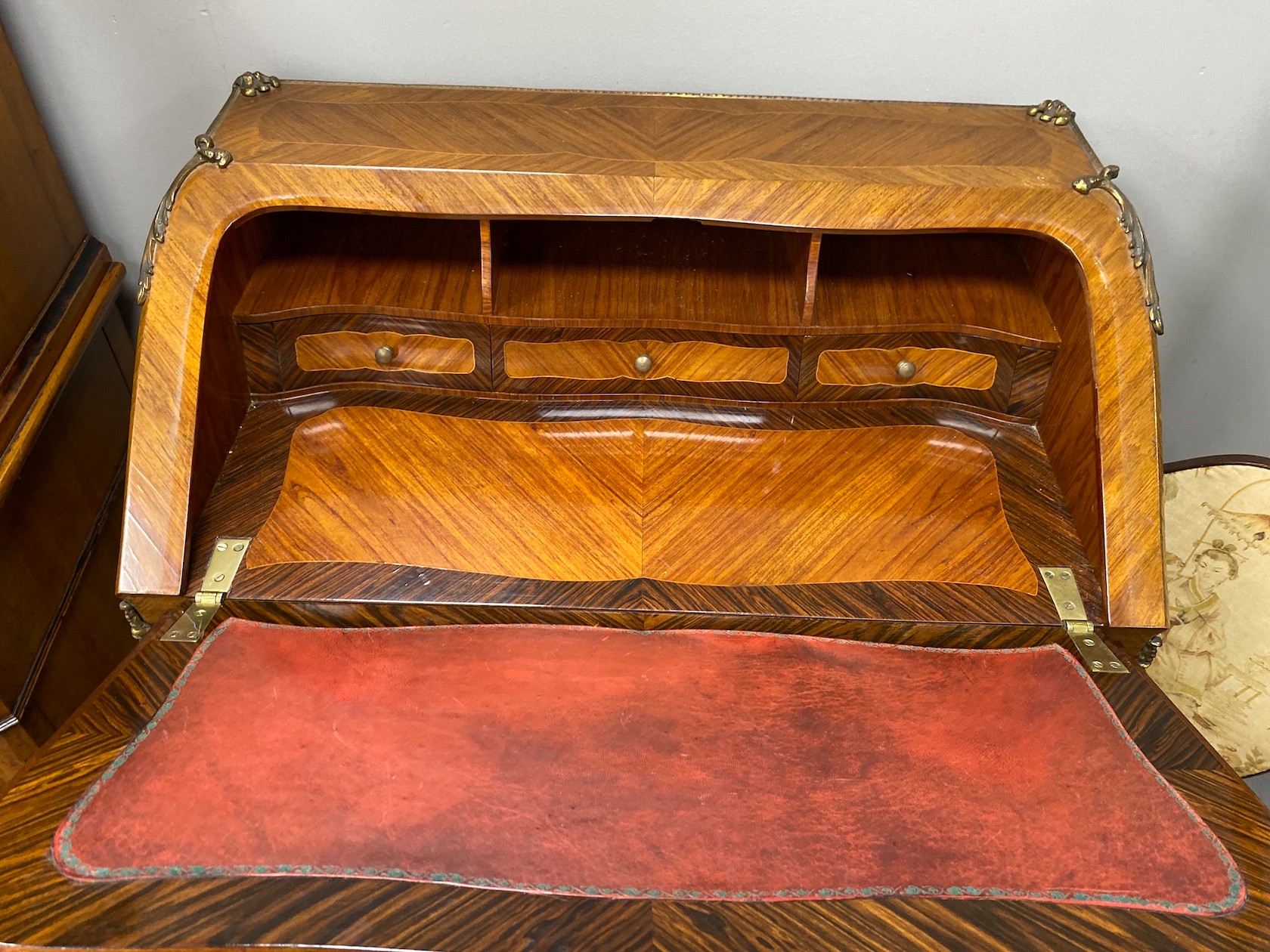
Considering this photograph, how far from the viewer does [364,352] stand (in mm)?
1390

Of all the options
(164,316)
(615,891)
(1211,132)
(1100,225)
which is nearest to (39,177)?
(164,316)

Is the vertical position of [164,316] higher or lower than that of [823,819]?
higher

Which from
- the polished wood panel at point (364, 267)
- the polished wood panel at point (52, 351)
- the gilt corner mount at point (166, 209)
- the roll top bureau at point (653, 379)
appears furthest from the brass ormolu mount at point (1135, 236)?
the polished wood panel at point (52, 351)

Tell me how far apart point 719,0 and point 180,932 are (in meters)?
1.44

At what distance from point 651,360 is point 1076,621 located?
2.12 ft

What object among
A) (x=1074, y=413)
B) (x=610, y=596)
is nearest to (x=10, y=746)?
(x=610, y=596)

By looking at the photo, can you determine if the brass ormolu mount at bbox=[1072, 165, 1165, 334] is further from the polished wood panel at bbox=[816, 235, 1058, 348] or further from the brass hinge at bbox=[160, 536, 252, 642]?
the brass hinge at bbox=[160, 536, 252, 642]

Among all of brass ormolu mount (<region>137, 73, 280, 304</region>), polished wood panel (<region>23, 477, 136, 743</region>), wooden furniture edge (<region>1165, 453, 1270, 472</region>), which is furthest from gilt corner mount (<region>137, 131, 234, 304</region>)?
wooden furniture edge (<region>1165, 453, 1270, 472</region>)

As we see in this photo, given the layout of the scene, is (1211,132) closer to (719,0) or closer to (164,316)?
(719,0)

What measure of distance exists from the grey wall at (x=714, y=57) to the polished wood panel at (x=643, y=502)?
2.08ft

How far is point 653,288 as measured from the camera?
4.53 ft

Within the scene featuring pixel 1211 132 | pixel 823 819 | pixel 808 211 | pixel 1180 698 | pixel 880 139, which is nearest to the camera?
pixel 823 819

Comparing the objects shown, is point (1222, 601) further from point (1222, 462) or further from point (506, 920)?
point (506, 920)

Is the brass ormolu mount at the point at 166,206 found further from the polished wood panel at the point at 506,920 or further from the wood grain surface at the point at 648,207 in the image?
the polished wood panel at the point at 506,920
